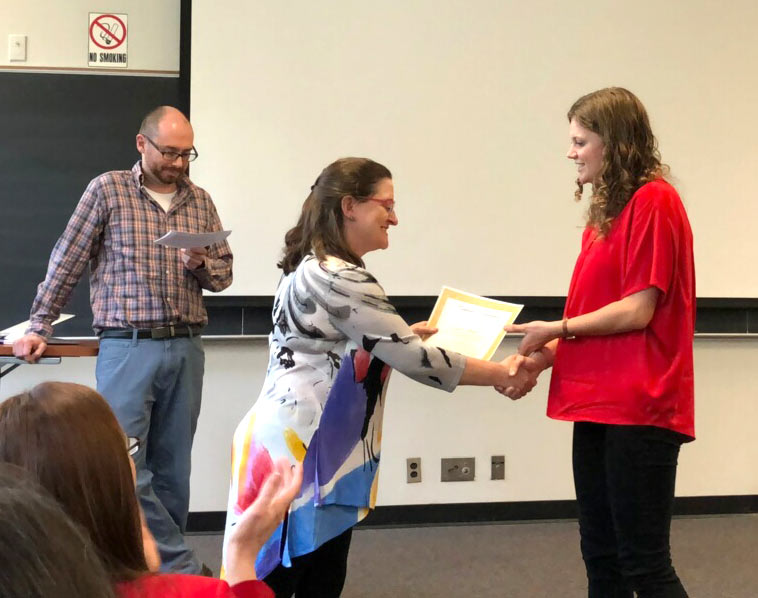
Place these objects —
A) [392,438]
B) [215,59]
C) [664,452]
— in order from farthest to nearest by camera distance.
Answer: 1. [392,438]
2. [215,59]
3. [664,452]

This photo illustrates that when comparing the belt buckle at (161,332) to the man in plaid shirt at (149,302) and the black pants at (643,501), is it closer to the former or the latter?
the man in plaid shirt at (149,302)

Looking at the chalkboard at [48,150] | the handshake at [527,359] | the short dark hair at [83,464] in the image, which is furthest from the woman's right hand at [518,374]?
the chalkboard at [48,150]

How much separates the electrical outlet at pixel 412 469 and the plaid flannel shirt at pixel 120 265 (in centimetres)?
134

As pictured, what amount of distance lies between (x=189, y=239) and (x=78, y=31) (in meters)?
1.54

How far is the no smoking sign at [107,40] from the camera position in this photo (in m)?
3.22

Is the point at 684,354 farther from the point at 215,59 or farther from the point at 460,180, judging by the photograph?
the point at 215,59

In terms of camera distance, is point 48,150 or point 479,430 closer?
point 48,150

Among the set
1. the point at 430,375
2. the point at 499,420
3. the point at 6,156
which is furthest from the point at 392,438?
the point at 6,156

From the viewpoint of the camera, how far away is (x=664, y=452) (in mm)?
1654

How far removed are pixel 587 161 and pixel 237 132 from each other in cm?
Answer: 187

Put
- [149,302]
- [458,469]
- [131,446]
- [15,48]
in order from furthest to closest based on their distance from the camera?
[458,469] → [15,48] → [149,302] → [131,446]

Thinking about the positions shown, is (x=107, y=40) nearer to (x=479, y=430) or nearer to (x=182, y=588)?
(x=479, y=430)

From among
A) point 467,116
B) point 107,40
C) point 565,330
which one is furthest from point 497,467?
point 107,40

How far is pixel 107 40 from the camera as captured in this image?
3223 millimetres
